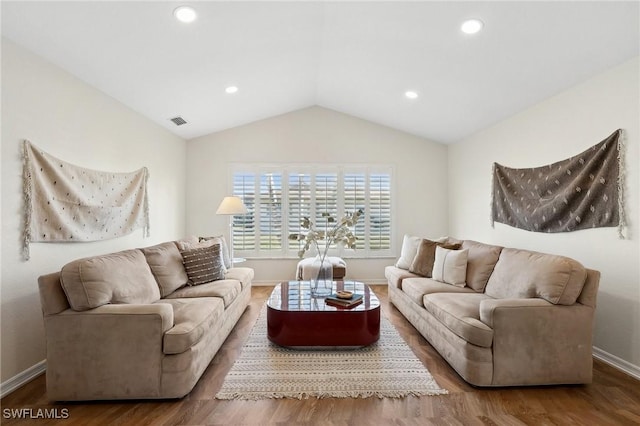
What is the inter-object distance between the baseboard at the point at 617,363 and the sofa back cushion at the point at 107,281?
369 centimetres

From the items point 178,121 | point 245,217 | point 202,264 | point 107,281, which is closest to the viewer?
point 107,281

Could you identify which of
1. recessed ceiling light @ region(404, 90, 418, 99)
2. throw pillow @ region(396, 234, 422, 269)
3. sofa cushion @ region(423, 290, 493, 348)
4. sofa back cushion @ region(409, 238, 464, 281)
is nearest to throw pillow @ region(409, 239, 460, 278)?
sofa back cushion @ region(409, 238, 464, 281)

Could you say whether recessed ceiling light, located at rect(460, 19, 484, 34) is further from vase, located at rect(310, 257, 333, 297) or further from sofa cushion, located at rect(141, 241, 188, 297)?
sofa cushion, located at rect(141, 241, 188, 297)

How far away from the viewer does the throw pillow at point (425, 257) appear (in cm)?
378

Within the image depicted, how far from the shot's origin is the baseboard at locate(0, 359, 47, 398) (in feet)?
6.97

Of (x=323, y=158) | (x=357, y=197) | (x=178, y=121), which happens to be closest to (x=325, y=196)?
(x=357, y=197)

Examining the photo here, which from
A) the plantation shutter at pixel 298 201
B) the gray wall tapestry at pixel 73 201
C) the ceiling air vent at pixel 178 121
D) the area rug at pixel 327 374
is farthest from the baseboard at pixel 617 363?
the ceiling air vent at pixel 178 121

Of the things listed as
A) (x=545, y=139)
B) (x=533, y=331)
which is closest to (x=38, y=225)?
(x=533, y=331)

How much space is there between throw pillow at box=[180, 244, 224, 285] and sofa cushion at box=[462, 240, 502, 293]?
2629 millimetres

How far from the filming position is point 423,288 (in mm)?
3191

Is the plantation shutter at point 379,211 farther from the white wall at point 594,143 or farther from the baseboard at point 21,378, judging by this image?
the baseboard at point 21,378

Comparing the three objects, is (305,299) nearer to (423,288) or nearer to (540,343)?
(423,288)

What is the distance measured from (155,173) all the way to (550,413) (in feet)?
15.4

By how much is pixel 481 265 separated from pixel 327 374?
188 cm
